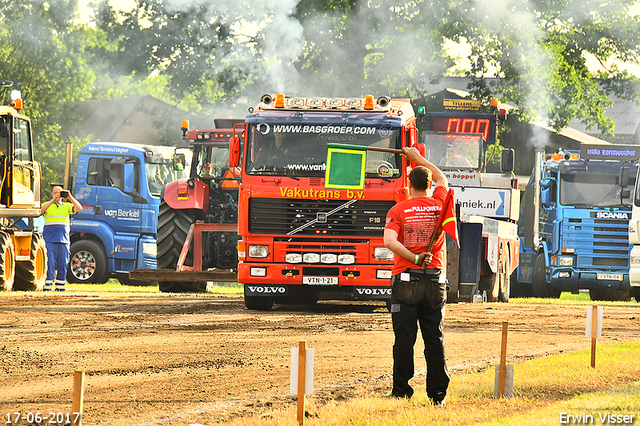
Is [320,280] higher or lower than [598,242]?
lower

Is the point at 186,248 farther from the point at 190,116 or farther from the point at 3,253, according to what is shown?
the point at 190,116

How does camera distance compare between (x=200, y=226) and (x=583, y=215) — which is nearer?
(x=200, y=226)

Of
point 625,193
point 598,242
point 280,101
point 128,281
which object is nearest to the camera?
point 280,101

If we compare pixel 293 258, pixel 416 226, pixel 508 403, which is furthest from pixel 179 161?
pixel 508 403

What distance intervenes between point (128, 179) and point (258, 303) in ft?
31.6

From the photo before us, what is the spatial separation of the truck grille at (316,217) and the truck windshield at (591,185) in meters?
10.4

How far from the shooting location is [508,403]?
25.8ft

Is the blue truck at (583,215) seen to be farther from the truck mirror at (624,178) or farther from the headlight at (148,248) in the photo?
the headlight at (148,248)

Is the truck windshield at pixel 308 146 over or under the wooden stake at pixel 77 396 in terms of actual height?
over

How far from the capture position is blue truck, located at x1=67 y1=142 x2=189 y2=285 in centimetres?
2522

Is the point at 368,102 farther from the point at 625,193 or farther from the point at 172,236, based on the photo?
the point at 625,193

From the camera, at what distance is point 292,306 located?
18.1m

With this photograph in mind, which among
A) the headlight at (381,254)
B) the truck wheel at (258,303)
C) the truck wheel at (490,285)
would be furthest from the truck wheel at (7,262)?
the truck wheel at (490,285)

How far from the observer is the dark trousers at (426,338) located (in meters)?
7.75
